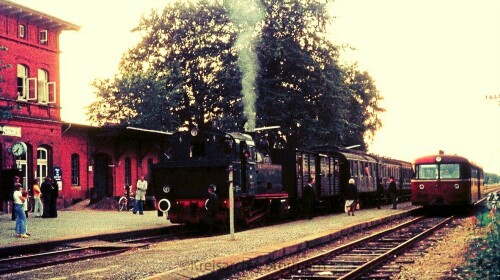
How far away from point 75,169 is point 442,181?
18.8m

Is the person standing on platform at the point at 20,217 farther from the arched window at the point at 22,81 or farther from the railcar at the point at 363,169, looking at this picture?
the railcar at the point at 363,169

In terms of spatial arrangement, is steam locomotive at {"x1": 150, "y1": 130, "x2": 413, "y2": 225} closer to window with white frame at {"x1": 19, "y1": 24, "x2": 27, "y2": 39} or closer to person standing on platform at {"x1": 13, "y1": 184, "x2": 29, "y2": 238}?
person standing on platform at {"x1": 13, "y1": 184, "x2": 29, "y2": 238}

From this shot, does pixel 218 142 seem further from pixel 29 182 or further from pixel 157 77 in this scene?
pixel 157 77

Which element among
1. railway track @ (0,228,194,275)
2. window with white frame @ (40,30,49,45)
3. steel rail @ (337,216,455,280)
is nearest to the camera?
steel rail @ (337,216,455,280)

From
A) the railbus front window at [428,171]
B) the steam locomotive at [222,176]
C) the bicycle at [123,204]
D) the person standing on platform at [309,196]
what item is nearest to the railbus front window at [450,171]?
the railbus front window at [428,171]

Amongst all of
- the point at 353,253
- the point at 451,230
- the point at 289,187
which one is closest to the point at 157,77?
the point at 289,187

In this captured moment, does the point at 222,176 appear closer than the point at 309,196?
Yes

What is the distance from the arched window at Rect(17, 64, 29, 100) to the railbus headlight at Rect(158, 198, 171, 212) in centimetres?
1463

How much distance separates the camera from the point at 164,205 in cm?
2017

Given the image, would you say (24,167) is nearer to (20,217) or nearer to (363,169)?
(20,217)

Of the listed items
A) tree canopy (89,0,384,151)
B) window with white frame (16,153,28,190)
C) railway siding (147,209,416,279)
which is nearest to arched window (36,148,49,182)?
window with white frame (16,153,28,190)

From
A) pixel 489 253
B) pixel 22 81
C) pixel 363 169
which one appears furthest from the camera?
pixel 363 169

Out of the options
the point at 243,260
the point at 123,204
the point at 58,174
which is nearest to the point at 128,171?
the point at 123,204

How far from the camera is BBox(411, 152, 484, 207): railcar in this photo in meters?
26.9
